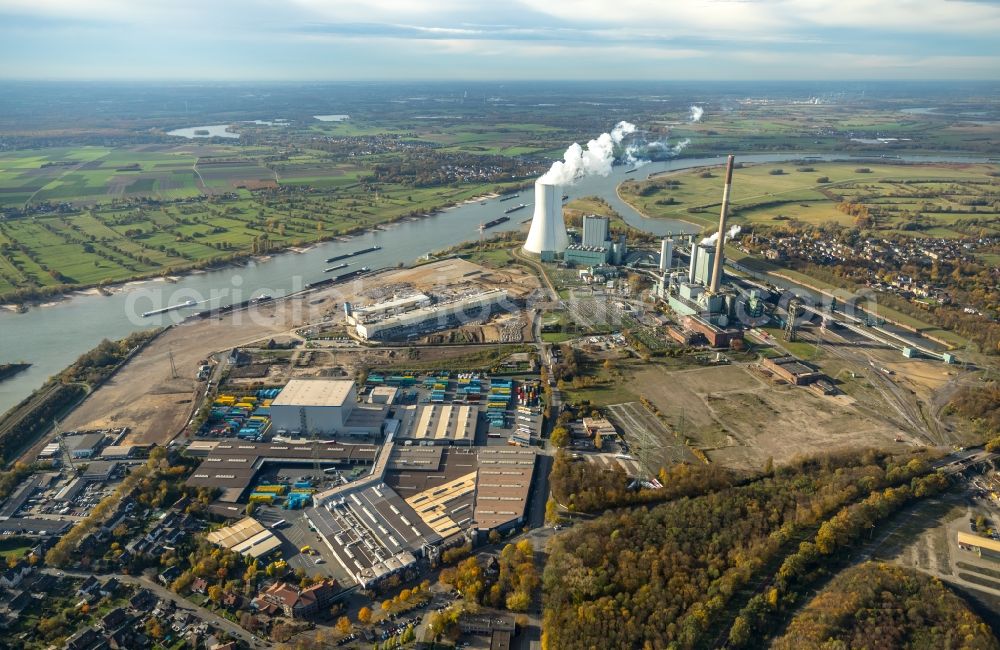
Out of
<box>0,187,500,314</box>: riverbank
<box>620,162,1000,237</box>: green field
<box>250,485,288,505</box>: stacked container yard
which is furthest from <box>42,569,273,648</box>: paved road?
<box>620,162,1000,237</box>: green field

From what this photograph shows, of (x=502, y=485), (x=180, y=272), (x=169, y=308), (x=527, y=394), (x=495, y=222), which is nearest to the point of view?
(x=502, y=485)

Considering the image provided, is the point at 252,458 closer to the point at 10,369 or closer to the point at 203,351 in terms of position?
the point at 203,351

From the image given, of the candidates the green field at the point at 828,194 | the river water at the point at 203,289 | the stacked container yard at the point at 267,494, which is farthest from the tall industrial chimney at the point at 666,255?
the stacked container yard at the point at 267,494

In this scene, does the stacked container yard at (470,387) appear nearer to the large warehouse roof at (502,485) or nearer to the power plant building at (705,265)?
the large warehouse roof at (502,485)

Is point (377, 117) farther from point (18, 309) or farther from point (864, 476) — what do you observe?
point (864, 476)

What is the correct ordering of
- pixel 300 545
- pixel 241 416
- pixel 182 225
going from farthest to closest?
pixel 182 225 < pixel 241 416 < pixel 300 545

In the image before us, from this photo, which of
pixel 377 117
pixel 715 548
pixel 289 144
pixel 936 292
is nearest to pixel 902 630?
pixel 715 548

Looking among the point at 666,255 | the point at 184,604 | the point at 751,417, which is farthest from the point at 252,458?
the point at 666,255
